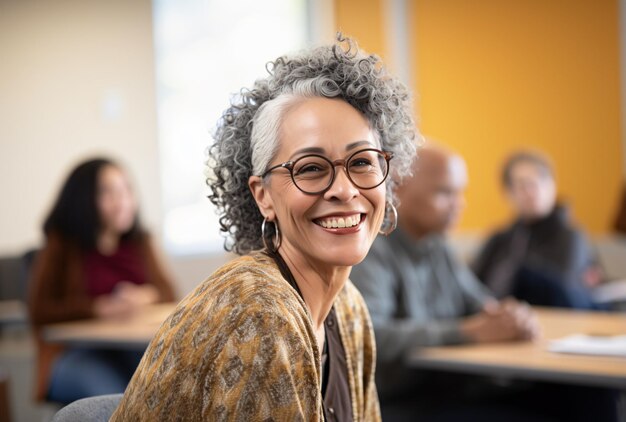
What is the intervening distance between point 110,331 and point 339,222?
220cm

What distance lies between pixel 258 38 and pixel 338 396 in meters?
6.42

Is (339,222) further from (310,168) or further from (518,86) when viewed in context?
(518,86)

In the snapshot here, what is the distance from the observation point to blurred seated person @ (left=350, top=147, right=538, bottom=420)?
2924 millimetres

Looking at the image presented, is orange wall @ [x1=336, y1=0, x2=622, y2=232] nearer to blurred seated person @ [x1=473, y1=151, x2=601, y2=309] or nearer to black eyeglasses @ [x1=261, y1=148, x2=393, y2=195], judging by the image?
blurred seated person @ [x1=473, y1=151, x2=601, y2=309]

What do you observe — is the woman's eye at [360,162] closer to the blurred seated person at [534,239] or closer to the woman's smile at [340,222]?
the woman's smile at [340,222]

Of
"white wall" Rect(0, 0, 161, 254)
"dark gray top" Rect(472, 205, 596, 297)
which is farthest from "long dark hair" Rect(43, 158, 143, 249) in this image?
"dark gray top" Rect(472, 205, 596, 297)

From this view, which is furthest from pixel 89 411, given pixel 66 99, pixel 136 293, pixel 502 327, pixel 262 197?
pixel 66 99

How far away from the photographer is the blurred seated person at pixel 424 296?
292 cm

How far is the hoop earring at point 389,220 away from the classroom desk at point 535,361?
3.78 feet

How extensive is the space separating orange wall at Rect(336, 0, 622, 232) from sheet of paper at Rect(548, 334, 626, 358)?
5016 millimetres

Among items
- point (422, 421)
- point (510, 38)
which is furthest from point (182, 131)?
point (422, 421)

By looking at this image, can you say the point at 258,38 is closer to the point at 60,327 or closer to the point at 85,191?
the point at 85,191

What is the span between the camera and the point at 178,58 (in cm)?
718

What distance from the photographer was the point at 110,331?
340cm
